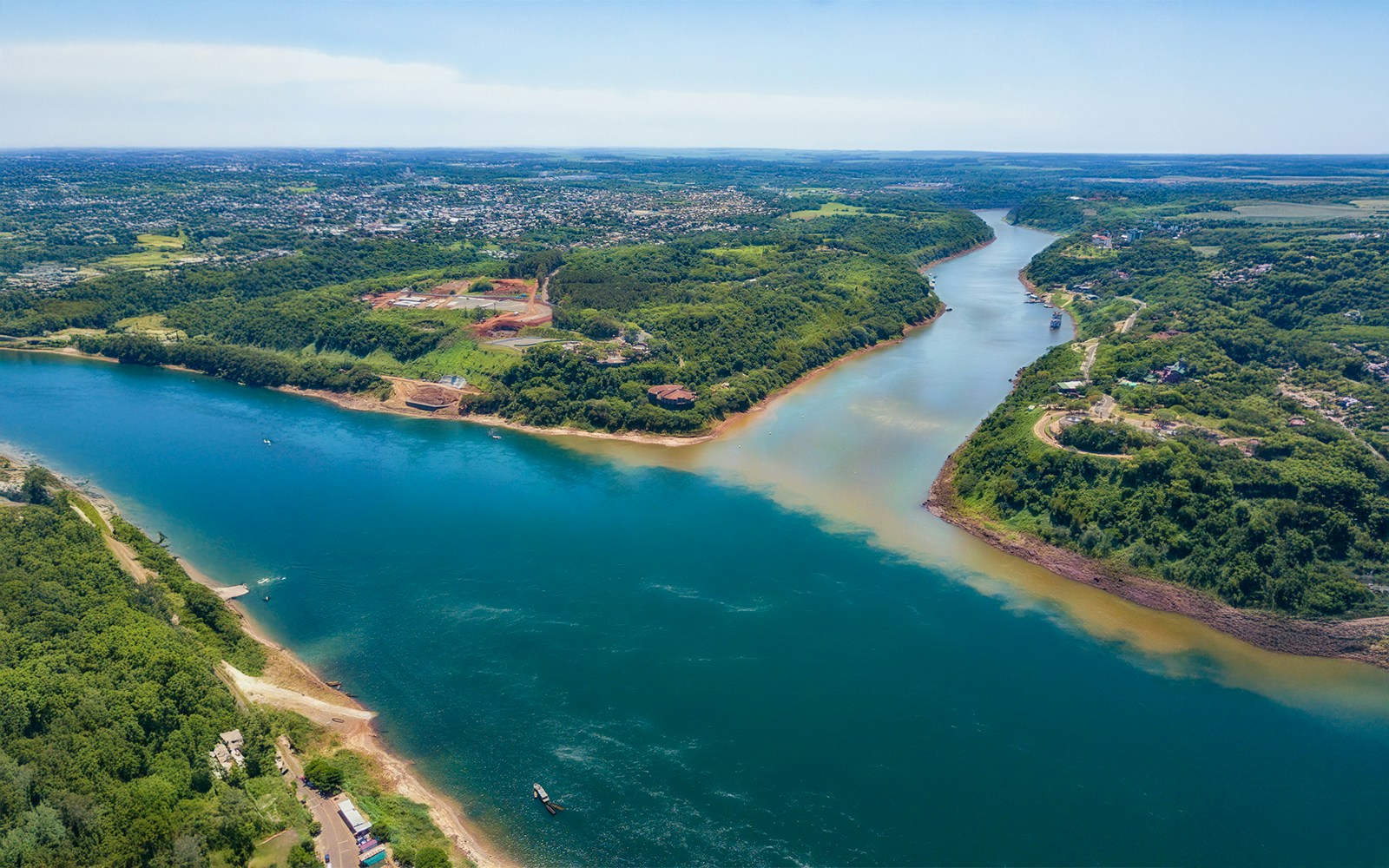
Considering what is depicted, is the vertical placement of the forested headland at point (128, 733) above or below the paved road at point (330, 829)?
above

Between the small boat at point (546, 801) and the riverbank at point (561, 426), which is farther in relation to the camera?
the riverbank at point (561, 426)

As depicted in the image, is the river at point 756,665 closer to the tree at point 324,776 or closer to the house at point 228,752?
the tree at point 324,776

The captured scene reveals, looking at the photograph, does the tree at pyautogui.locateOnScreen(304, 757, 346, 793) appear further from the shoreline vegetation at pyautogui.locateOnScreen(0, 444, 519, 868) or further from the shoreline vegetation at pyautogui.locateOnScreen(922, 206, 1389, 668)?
the shoreline vegetation at pyautogui.locateOnScreen(922, 206, 1389, 668)

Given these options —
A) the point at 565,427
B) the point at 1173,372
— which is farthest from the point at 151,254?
the point at 1173,372

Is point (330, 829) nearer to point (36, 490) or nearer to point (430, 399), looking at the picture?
point (36, 490)

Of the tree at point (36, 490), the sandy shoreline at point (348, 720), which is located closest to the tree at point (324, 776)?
the sandy shoreline at point (348, 720)

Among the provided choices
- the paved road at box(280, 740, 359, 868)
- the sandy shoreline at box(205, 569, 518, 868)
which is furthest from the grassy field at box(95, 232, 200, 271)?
the paved road at box(280, 740, 359, 868)
